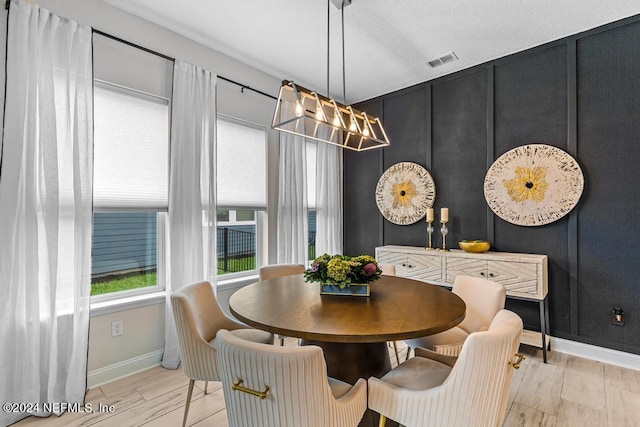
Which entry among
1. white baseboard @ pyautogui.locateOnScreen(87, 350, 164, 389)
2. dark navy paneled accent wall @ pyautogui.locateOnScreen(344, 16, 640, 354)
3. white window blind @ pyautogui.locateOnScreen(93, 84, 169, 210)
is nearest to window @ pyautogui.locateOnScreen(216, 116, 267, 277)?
white window blind @ pyautogui.locateOnScreen(93, 84, 169, 210)

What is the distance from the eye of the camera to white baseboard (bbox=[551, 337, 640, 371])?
2.66m

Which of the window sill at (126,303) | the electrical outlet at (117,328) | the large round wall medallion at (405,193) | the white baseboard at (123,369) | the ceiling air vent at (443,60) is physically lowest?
the white baseboard at (123,369)

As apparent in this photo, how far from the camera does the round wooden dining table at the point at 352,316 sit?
1.32 metres

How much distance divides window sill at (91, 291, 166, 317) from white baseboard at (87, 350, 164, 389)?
0.43 metres

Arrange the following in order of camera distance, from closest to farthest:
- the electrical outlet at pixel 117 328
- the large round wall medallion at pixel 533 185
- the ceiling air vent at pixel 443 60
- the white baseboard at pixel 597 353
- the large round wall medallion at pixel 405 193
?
1. the electrical outlet at pixel 117 328
2. the white baseboard at pixel 597 353
3. the large round wall medallion at pixel 533 185
4. the ceiling air vent at pixel 443 60
5. the large round wall medallion at pixel 405 193

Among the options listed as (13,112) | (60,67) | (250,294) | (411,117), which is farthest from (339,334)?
(411,117)

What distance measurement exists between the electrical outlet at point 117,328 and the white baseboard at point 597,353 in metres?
3.86

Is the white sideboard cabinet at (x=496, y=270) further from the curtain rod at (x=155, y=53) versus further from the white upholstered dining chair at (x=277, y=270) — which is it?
the curtain rod at (x=155, y=53)

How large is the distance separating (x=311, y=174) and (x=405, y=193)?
1.27m

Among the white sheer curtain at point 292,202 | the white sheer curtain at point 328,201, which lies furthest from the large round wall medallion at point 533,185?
the white sheer curtain at point 292,202

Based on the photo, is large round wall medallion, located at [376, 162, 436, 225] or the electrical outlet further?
large round wall medallion, located at [376, 162, 436, 225]

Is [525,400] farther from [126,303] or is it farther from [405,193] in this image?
[126,303]

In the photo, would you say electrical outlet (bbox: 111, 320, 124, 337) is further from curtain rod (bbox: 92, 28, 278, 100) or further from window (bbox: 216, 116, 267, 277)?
curtain rod (bbox: 92, 28, 278, 100)

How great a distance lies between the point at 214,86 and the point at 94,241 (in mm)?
1729
